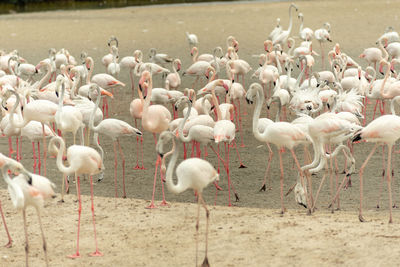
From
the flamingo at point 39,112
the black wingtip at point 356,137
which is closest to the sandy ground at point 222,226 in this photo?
the black wingtip at point 356,137

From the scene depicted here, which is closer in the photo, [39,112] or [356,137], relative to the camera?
[356,137]

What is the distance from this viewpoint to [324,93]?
8953mm

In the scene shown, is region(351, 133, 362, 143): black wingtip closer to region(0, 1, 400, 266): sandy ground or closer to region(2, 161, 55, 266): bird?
region(0, 1, 400, 266): sandy ground

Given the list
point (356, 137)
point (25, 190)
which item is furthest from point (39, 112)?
point (356, 137)

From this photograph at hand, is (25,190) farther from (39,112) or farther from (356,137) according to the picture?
(356,137)

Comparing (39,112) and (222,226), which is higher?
(39,112)

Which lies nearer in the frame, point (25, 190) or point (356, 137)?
point (25, 190)

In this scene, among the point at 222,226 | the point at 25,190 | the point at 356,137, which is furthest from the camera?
the point at 356,137

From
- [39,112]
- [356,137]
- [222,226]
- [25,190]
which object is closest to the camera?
[25,190]

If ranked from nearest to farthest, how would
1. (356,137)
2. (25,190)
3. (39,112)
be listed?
1. (25,190)
2. (356,137)
3. (39,112)

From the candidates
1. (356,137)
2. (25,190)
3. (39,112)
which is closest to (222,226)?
(356,137)

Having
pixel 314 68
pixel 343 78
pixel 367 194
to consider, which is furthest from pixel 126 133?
pixel 314 68

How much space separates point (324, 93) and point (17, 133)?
3.67 m

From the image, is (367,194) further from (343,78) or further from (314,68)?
(314,68)
